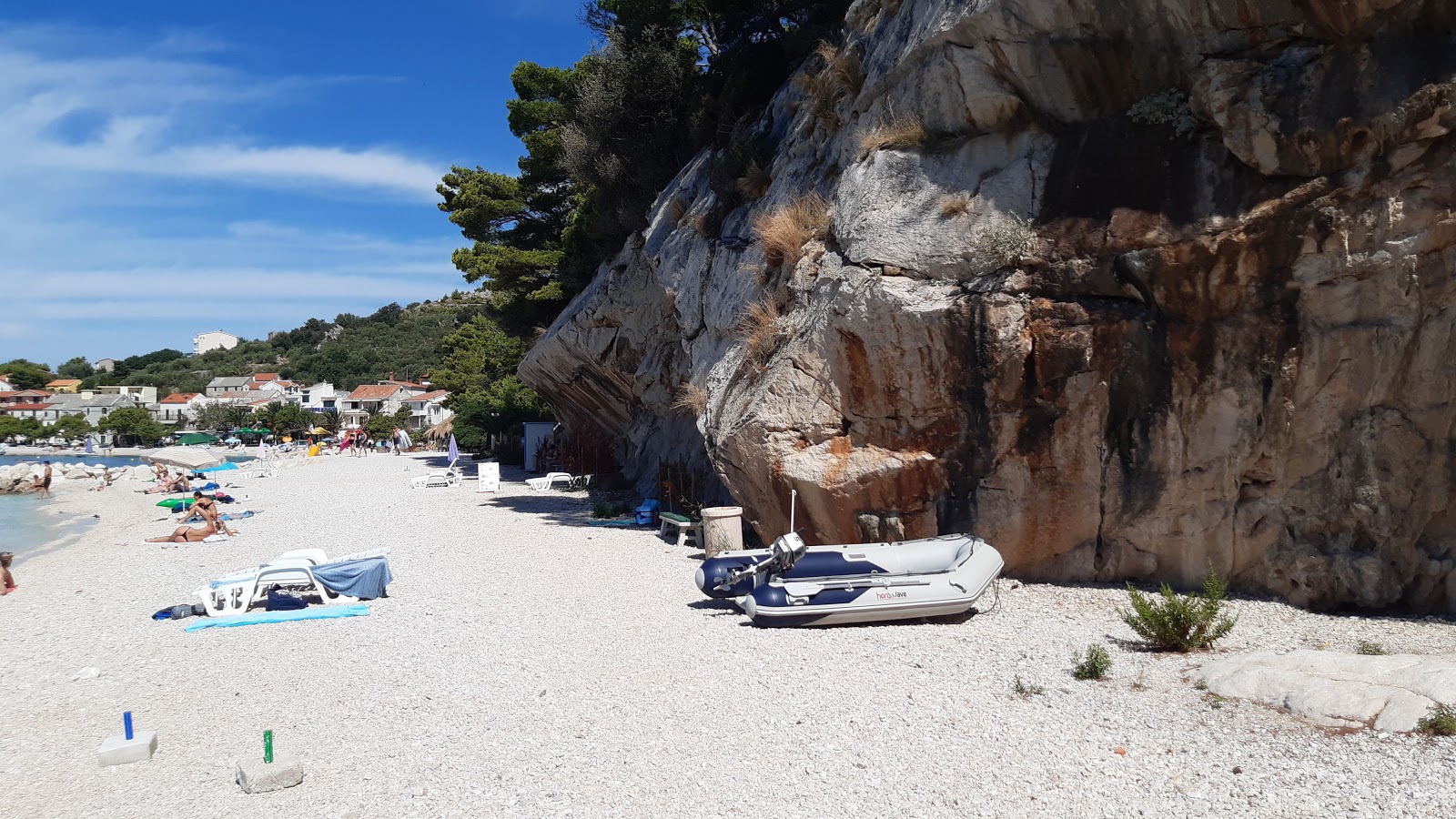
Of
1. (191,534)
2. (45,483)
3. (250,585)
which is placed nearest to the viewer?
(250,585)

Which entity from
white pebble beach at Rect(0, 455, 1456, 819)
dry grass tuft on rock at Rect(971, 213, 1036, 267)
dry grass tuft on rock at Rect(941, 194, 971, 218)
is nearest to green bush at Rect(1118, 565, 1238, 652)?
white pebble beach at Rect(0, 455, 1456, 819)

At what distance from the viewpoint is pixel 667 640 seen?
8812 mm

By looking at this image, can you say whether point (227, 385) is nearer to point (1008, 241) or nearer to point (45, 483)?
point (45, 483)

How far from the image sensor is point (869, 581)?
8.82m

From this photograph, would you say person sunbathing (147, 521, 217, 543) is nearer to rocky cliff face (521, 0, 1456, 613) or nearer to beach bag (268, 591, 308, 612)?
beach bag (268, 591, 308, 612)

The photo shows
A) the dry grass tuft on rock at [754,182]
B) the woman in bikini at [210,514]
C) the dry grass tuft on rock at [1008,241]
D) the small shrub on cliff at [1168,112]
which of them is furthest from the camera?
the woman in bikini at [210,514]

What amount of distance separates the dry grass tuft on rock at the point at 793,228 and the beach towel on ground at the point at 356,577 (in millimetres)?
6560

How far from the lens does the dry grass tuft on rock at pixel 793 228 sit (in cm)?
1203

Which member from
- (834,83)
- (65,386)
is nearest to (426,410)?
(834,83)

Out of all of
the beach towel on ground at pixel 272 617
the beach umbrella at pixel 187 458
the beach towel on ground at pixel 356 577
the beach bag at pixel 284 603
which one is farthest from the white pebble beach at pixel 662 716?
the beach umbrella at pixel 187 458

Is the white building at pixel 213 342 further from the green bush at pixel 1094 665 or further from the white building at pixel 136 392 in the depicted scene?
the green bush at pixel 1094 665

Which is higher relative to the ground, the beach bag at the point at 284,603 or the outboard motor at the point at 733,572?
the outboard motor at the point at 733,572

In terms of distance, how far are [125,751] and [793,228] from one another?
920 cm

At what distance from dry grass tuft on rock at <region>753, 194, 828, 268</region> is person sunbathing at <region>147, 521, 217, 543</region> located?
490 inches
